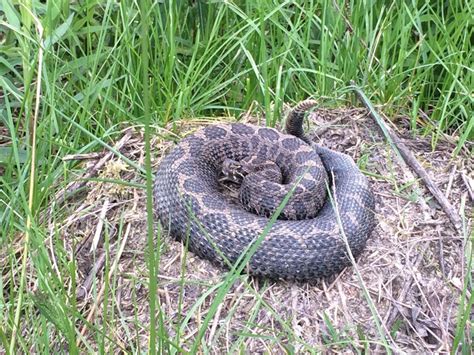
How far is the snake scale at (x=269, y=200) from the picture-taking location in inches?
156

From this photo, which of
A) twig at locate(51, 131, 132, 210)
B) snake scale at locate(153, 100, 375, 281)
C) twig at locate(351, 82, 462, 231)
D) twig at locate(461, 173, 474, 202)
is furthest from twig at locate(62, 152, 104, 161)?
twig at locate(461, 173, 474, 202)

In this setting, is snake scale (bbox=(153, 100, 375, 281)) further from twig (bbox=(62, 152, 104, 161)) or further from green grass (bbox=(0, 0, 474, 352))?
twig (bbox=(62, 152, 104, 161))

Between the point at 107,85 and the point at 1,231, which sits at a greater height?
the point at 107,85

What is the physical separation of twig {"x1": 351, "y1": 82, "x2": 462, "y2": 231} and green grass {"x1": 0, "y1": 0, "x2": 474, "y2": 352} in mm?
244

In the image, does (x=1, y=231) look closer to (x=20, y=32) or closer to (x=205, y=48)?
(x=20, y=32)

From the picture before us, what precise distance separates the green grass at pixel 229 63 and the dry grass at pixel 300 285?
0.52m

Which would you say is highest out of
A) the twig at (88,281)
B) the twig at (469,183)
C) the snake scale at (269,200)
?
the twig at (469,183)

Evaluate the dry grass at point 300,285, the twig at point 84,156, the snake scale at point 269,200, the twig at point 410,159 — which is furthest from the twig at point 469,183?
A: the twig at point 84,156

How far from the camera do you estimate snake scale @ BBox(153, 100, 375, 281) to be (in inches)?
156

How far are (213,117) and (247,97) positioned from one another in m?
0.35

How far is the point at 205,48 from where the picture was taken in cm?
553

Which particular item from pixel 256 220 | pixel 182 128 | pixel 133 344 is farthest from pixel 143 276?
pixel 182 128

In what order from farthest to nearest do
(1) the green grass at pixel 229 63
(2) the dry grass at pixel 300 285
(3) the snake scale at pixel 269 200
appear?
(1) the green grass at pixel 229 63 → (3) the snake scale at pixel 269 200 → (2) the dry grass at pixel 300 285

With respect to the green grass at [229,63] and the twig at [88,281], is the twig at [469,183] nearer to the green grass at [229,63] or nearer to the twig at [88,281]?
the green grass at [229,63]
